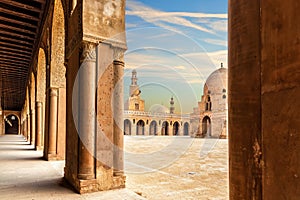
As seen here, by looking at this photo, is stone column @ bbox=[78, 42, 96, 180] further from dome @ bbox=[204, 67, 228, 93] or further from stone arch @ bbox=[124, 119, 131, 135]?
stone arch @ bbox=[124, 119, 131, 135]

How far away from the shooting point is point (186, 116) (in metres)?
60.8

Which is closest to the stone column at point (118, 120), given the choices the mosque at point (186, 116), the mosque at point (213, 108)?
the mosque at point (186, 116)

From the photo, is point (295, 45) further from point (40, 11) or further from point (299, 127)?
point (40, 11)

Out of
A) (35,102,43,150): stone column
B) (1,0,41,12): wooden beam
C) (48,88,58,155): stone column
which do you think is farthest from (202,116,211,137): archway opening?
(1,0,41,12): wooden beam

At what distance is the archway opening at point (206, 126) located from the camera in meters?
41.1

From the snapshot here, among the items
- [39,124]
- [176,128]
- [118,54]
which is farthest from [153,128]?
[118,54]

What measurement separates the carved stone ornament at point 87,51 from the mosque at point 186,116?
1373 inches

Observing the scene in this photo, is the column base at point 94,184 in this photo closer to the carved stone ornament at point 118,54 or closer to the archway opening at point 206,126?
the carved stone ornament at point 118,54

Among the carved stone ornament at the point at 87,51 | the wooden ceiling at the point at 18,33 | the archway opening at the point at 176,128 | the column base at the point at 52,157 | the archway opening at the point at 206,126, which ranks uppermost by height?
the wooden ceiling at the point at 18,33

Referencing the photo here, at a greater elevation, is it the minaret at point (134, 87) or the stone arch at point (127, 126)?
the minaret at point (134, 87)

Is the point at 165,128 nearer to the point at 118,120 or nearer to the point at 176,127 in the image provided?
the point at 176,127

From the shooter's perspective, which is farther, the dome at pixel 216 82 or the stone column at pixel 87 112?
the dome at pixel 216 82

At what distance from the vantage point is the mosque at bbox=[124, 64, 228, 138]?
40119 millimetres

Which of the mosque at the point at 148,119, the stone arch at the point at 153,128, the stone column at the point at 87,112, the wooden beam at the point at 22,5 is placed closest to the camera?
the stone column at the point at 87,112
